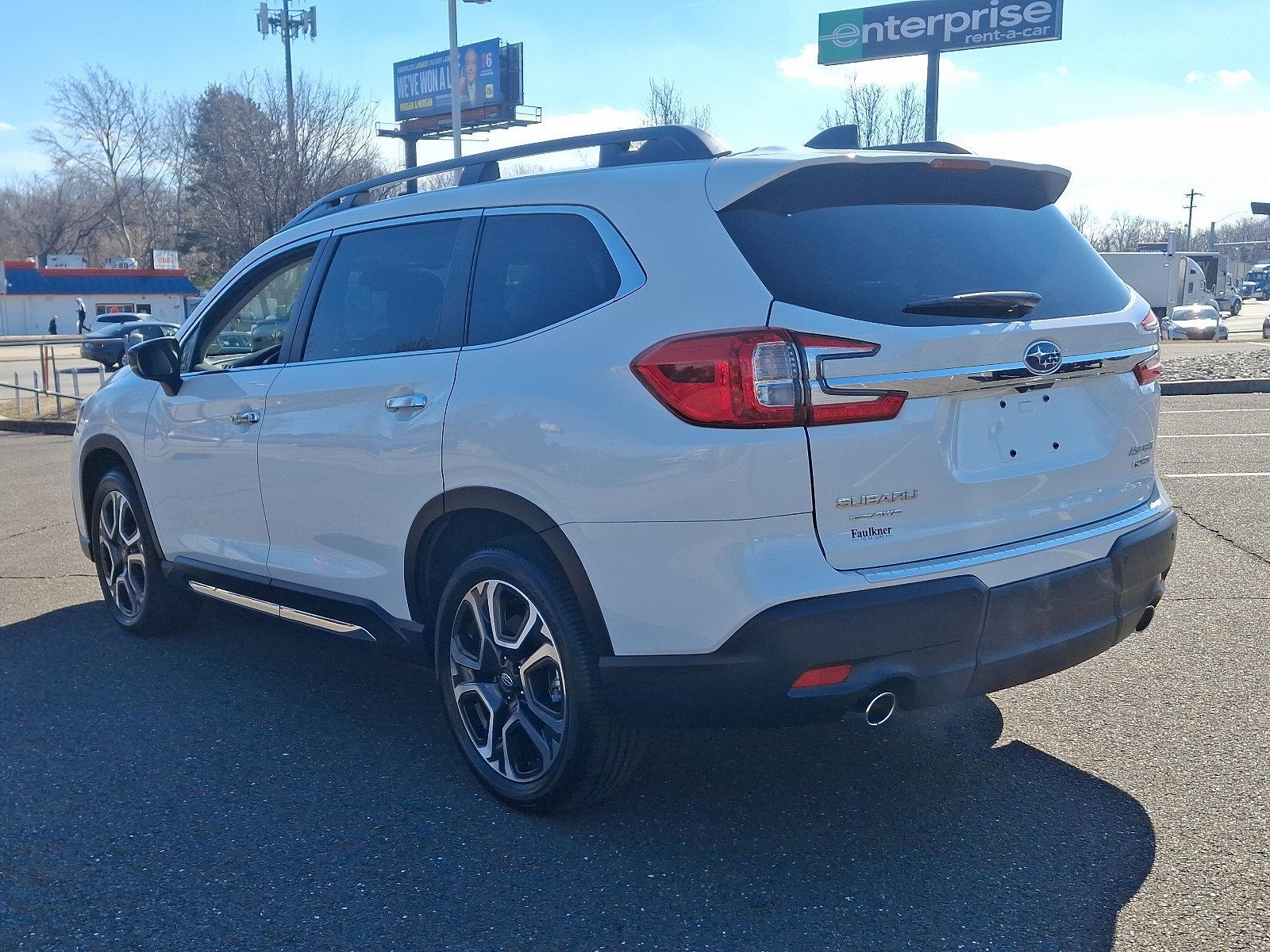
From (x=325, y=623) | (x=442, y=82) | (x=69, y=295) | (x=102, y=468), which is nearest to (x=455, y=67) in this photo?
(x=102, y=468)

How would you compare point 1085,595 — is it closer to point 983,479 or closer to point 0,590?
point 983,479

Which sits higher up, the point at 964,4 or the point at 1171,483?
the point at 964,4

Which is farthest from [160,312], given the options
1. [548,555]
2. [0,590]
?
[548,555]

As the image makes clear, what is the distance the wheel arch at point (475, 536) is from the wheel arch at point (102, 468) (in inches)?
79.7

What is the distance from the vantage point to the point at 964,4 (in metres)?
48.0

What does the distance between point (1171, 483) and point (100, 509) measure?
23.3 ft

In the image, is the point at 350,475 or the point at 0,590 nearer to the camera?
the point at 350,475

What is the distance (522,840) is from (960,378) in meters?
1.78

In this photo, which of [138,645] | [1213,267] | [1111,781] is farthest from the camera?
[1213,267]

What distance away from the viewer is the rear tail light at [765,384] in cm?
298

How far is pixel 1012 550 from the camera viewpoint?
3.23 metres

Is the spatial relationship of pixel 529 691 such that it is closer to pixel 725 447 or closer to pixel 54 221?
pixel 725 447

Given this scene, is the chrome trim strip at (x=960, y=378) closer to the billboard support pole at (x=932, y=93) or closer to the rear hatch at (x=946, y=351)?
the rear hatch at (x=946, y=351)

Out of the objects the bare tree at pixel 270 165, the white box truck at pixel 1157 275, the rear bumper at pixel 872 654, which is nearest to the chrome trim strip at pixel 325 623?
the rear bumper at pixel 872 654
